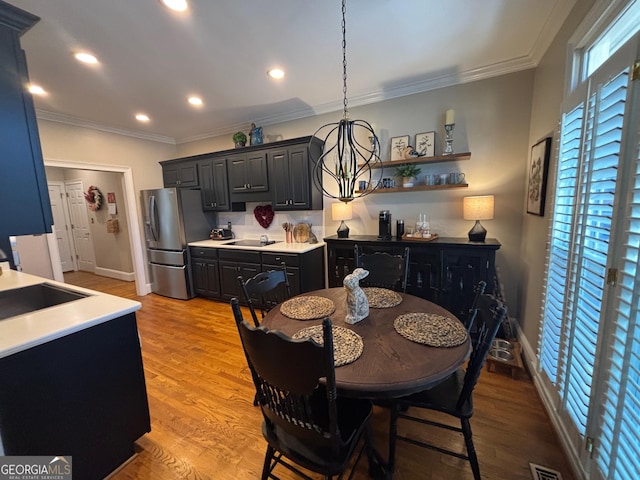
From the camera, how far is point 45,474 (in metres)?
1.24

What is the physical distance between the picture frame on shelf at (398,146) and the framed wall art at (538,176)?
1.21 m

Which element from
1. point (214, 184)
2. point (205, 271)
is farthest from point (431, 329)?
point (214, 184)

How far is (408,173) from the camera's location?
2.98m

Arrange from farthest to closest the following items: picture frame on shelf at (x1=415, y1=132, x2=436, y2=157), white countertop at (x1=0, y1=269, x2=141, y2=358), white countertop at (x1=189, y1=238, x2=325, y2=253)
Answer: white countertop at (x1=189, y1=238, x2=325, y2=253)
picture frame on shelf at (x1=415, y1=132, x2=436, y2=157)
white countertop at (x1=0, y1=269, x2=141, y2=358)

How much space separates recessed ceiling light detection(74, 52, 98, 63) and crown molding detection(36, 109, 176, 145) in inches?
71.9

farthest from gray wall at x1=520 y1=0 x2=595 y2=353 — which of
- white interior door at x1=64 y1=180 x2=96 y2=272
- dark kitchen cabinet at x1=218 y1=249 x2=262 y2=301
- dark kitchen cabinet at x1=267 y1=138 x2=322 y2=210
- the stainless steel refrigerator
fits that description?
white interior door at x1=64 y1=180 x2=96 y2=272

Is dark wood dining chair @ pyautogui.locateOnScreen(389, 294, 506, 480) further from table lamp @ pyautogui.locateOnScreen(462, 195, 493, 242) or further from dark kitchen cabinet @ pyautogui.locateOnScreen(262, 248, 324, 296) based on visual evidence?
dark kitchen cabinet @ pyautogui.locateOnScreen(262, 248, 324, 296)

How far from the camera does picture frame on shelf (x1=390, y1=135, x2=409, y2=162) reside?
121 inches

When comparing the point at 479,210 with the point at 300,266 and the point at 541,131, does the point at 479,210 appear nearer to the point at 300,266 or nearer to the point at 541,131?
the point at 541,131

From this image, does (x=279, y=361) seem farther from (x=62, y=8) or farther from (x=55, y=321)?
(x=62, y=8)

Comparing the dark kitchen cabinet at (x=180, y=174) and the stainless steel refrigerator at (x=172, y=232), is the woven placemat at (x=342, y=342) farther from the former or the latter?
the dark kitchen cabinet at (x=180, y=174)

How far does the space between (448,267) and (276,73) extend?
261cm

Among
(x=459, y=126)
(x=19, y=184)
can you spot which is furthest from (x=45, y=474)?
(x=459, y=126)

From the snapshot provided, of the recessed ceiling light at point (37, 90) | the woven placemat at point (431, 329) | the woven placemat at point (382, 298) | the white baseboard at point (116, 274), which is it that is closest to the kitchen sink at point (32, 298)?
the woven placemat at point (382, 298)
